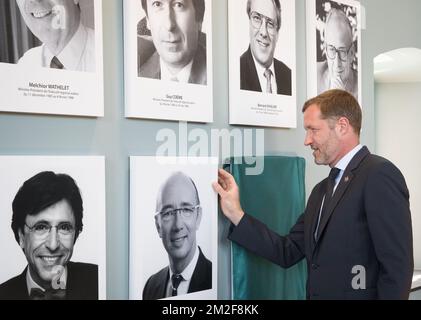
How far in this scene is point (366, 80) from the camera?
2.61 metres

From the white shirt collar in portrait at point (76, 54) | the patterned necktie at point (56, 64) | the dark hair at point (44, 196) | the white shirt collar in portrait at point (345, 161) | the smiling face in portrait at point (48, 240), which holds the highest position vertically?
the white shirt collar in portrait at point (76, 54)

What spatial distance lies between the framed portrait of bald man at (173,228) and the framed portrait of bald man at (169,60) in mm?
176

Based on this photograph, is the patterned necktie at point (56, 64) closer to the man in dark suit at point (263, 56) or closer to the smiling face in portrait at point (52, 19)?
the smiling face in portrait at point (52, 19)

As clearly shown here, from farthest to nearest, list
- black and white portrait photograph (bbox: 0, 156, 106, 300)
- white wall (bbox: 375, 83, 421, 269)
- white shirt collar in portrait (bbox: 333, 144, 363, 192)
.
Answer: white wall (bbox: 375, 83, 421, 269)
white shirt collar in portrait (bbox: 333, 144, 363, 192)
black and white portrait photograph (bbox: 0, 156, 106, 300)

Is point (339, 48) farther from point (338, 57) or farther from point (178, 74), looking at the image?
point (178, 74)

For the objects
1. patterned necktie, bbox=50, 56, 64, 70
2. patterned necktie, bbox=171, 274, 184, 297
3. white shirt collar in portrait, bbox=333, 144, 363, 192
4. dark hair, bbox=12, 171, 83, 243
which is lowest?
patterned necktie, bbox=171, 274, 184, 297

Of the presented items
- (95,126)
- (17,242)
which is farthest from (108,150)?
(17,242)

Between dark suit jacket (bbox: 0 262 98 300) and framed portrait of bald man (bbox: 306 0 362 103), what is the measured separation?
123 centimetres

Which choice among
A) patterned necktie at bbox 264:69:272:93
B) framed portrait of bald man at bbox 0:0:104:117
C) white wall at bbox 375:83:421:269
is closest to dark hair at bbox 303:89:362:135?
patterned necktie at bbox 264:69:272:93

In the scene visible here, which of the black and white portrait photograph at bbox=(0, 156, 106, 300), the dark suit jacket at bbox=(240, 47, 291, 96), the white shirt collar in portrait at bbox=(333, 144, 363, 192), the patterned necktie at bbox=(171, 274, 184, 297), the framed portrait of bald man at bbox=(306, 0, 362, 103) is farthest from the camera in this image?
the framed portrait of bald man at bbox=(306, 0, 362, 103)

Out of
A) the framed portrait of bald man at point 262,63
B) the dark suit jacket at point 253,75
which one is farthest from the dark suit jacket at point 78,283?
the dark suit jacket at point 253,75

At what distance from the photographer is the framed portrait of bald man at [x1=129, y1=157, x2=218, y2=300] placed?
1.68 metres

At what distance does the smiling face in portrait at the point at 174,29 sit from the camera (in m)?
1.73

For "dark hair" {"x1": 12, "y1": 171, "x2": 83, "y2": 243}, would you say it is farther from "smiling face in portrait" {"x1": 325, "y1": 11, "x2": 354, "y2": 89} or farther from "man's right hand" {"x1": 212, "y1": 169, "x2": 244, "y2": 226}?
"smiling face in portrait" {"x1": 325, "y1": 11, "x2": 354, "y2": 89}
